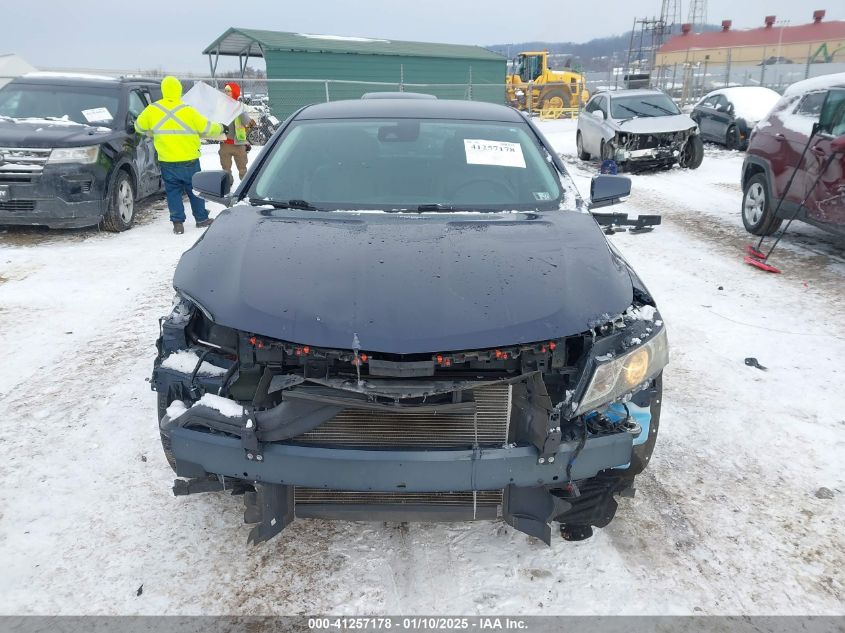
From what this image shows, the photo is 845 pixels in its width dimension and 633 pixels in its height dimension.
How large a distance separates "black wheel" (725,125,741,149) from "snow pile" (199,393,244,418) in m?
16.6

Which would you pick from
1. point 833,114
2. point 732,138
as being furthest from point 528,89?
point 833,114

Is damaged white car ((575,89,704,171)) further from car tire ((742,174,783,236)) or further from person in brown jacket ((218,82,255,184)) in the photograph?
person in brown jacket ((218,82,255,184))

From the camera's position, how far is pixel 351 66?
24531 mm

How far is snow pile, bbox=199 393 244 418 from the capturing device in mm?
2139

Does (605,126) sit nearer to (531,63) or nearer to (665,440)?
(665,440)

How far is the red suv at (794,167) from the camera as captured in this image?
5960mm

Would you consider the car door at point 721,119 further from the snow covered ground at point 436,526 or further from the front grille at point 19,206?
the front grille at point 19,206

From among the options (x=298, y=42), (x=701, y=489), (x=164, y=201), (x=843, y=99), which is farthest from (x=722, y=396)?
(x=298, y=42)

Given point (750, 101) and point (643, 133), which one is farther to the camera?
point (750, 101)

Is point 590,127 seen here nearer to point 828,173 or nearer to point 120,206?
point 828,173

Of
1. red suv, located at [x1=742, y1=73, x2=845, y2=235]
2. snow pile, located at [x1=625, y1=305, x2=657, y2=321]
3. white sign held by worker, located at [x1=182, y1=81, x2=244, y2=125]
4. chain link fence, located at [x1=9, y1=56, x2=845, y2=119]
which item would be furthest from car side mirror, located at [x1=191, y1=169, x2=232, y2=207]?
chain link fence, located at [x1=9, y1=56, x2=845, y2=119]

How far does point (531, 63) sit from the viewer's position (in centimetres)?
2969

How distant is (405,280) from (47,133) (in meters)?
6.63

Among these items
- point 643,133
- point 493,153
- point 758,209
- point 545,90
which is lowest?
point 758,209
